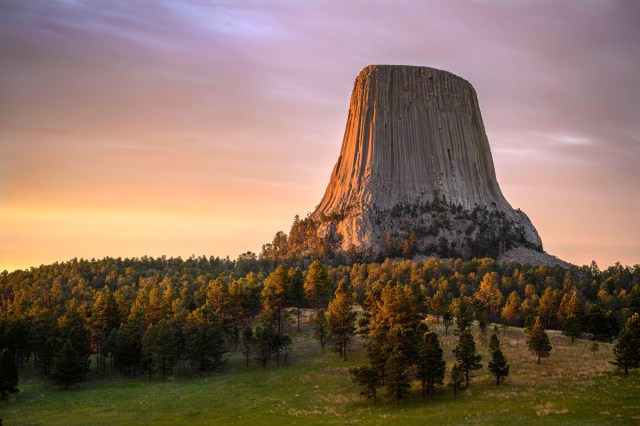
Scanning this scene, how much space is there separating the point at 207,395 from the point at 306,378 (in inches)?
470

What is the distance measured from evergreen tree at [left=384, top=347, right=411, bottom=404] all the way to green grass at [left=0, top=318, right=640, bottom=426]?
137 cm

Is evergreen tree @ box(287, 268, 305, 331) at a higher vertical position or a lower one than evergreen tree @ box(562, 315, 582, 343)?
higher

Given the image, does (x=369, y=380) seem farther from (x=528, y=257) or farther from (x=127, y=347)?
(x=528, y=257)

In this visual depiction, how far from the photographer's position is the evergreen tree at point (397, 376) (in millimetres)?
65938

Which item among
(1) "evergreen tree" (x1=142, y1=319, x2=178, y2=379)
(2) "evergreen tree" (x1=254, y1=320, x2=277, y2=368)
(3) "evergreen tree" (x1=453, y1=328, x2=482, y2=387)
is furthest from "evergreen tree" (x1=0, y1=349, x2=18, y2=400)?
(3) "evergreen tree" (x1=453, y1=328, x2=482, y2=387)

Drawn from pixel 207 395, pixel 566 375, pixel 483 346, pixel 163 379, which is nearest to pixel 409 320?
pixel 483 346

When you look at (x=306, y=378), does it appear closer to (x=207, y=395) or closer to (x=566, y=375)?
(x=207, y=395)

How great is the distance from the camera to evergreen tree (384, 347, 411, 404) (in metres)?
65.9

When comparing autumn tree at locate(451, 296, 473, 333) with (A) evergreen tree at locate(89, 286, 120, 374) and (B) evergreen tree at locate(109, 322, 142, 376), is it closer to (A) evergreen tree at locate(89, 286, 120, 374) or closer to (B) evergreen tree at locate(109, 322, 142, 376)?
(B) evergreen tree at locate(109, 322, 142, 376)

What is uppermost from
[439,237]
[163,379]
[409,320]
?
[439,237]

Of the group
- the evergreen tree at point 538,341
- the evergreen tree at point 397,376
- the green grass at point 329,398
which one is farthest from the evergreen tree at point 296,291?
the evergreen tree at point 538,341

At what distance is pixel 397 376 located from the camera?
216ft

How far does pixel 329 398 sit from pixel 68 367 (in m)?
33.2

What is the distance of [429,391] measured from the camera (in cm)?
6819
